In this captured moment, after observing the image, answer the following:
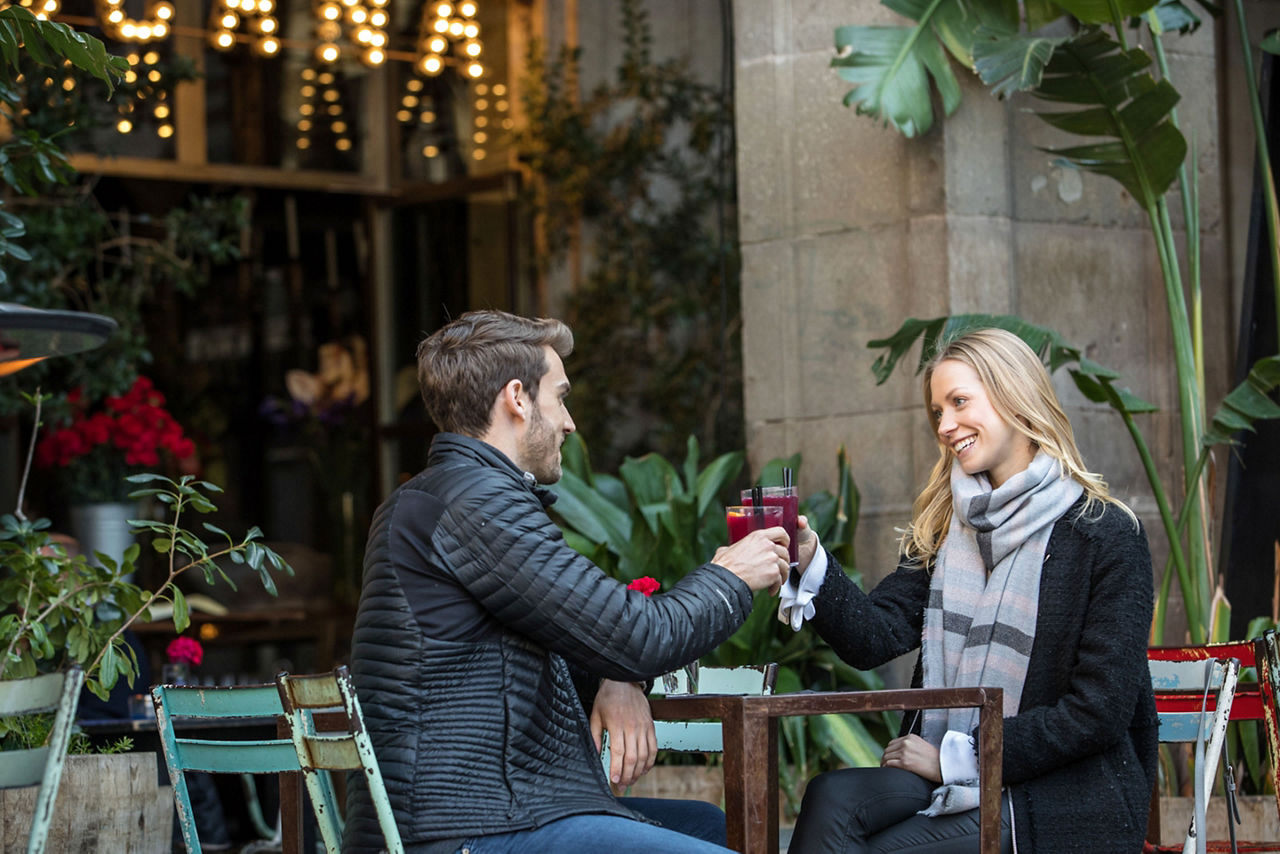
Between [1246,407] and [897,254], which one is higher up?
[897,254]

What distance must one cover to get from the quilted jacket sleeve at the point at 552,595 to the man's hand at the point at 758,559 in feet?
0.53

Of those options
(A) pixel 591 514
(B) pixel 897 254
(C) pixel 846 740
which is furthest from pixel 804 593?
(B) pixel 897 254

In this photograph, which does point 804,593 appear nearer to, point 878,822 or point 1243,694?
point 878,822

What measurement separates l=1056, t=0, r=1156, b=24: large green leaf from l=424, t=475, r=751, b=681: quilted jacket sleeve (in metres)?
2.61

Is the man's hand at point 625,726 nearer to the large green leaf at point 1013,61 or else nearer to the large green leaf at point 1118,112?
the large green leaf at point 1013,61

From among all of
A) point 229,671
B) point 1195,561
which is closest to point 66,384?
point 229,671

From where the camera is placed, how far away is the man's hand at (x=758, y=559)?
2.38 metres

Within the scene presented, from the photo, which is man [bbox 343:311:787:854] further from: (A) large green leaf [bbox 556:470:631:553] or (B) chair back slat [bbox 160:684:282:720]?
(A) large green leaf [bbox 556:470:631:553]

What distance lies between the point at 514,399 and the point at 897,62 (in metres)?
2.55

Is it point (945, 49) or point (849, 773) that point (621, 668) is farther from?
point (945, 49)

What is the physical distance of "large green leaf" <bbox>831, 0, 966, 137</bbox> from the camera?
4.51 meters

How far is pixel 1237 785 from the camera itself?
4.40 m

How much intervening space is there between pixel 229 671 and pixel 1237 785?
5.23 m

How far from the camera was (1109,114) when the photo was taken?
422 centimetres
